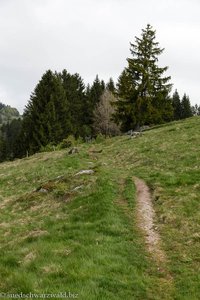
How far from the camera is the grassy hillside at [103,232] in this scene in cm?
1206

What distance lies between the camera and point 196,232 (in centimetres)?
1606

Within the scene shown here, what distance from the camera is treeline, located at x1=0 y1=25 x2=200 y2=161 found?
57562mm

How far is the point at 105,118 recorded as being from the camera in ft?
277

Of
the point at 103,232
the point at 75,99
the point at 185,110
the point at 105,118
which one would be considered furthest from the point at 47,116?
the point at 103,232

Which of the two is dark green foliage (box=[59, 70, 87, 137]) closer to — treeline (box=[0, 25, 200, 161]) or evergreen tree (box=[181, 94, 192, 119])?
treeline (box=[0, 25, 200, 161])

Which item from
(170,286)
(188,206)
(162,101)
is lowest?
(170,286)

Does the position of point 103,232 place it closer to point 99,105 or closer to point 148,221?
point 148,221

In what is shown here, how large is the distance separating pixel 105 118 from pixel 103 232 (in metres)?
68.5

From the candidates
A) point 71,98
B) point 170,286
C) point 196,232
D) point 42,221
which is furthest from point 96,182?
point 71,98

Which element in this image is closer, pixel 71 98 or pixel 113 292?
pixel 113 292


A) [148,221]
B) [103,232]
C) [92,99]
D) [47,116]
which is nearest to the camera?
[103,232]

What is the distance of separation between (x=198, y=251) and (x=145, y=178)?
37.0 feet

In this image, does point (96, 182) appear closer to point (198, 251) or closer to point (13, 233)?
point (13, 233)

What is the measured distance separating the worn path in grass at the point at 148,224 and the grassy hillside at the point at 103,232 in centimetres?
23
